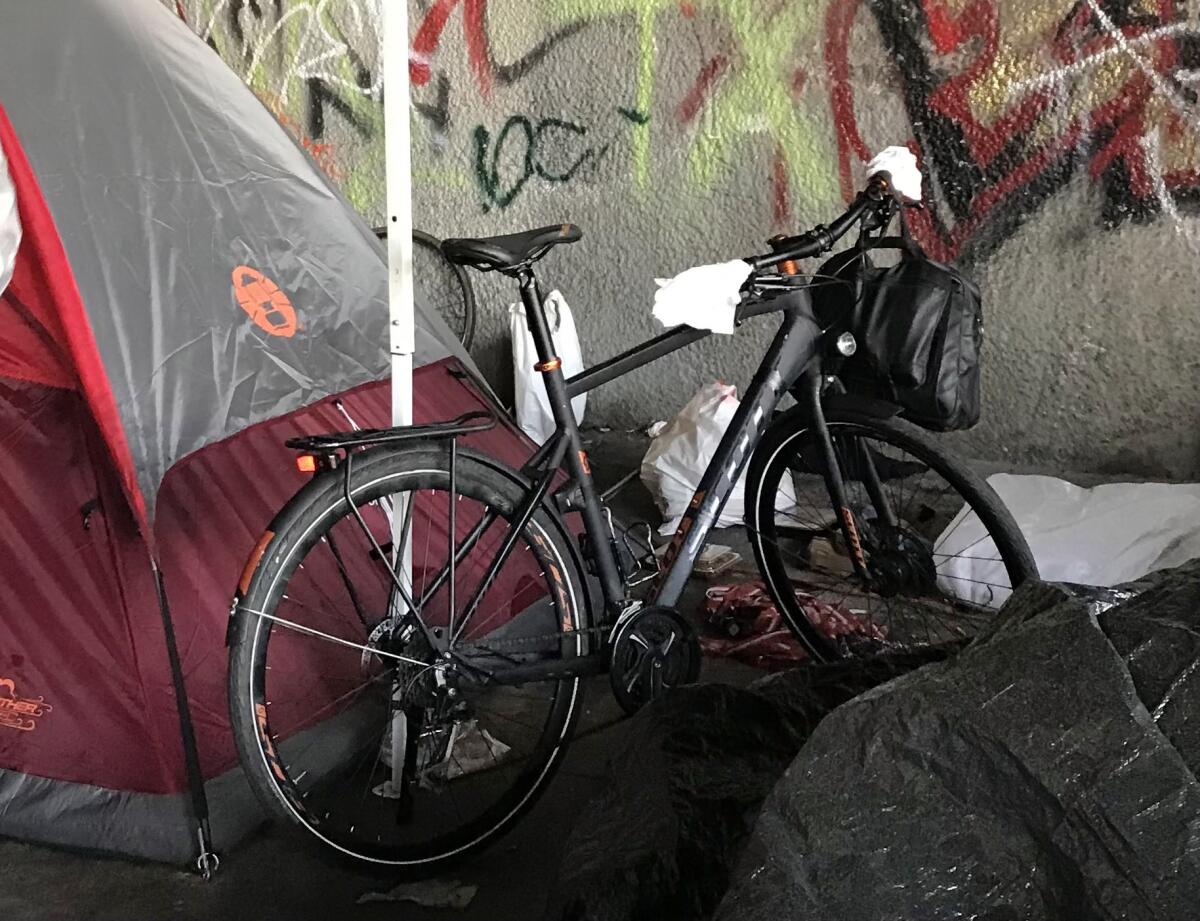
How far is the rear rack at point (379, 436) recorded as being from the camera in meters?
1.68

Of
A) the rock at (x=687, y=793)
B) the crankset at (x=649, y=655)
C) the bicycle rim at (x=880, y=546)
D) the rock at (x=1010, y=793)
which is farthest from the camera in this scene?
the bicycle rim at (x=880, y=546)

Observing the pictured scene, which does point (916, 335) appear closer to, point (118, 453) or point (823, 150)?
point (118, 453)

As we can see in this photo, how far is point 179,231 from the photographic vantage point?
2127 mm

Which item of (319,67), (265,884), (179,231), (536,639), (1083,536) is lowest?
(1083,536)

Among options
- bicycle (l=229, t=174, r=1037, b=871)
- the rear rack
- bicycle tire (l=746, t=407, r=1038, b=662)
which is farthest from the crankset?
the rear rack

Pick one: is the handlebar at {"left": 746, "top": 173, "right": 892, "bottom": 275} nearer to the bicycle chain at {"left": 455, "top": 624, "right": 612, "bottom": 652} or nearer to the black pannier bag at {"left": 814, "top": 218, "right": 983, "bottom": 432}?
the black pannier bag at {"left": 814, "top": 218, "right": 983, "bottom": 432}

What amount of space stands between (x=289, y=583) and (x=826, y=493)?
1104 millimetres

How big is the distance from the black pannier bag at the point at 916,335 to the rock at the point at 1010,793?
799 mm

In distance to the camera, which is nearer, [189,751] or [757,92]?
[189,751]

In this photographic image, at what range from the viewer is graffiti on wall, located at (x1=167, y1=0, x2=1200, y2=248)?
314 cm

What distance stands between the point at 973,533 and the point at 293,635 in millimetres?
1433

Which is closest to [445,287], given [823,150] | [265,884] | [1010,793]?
[823,150]

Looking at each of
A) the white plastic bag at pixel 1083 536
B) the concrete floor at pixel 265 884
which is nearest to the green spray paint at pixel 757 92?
the white plastic bag at pixel 1083 536

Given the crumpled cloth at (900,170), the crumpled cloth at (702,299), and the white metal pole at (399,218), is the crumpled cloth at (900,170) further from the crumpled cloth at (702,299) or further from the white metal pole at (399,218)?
the white metal pole at (399,218)
